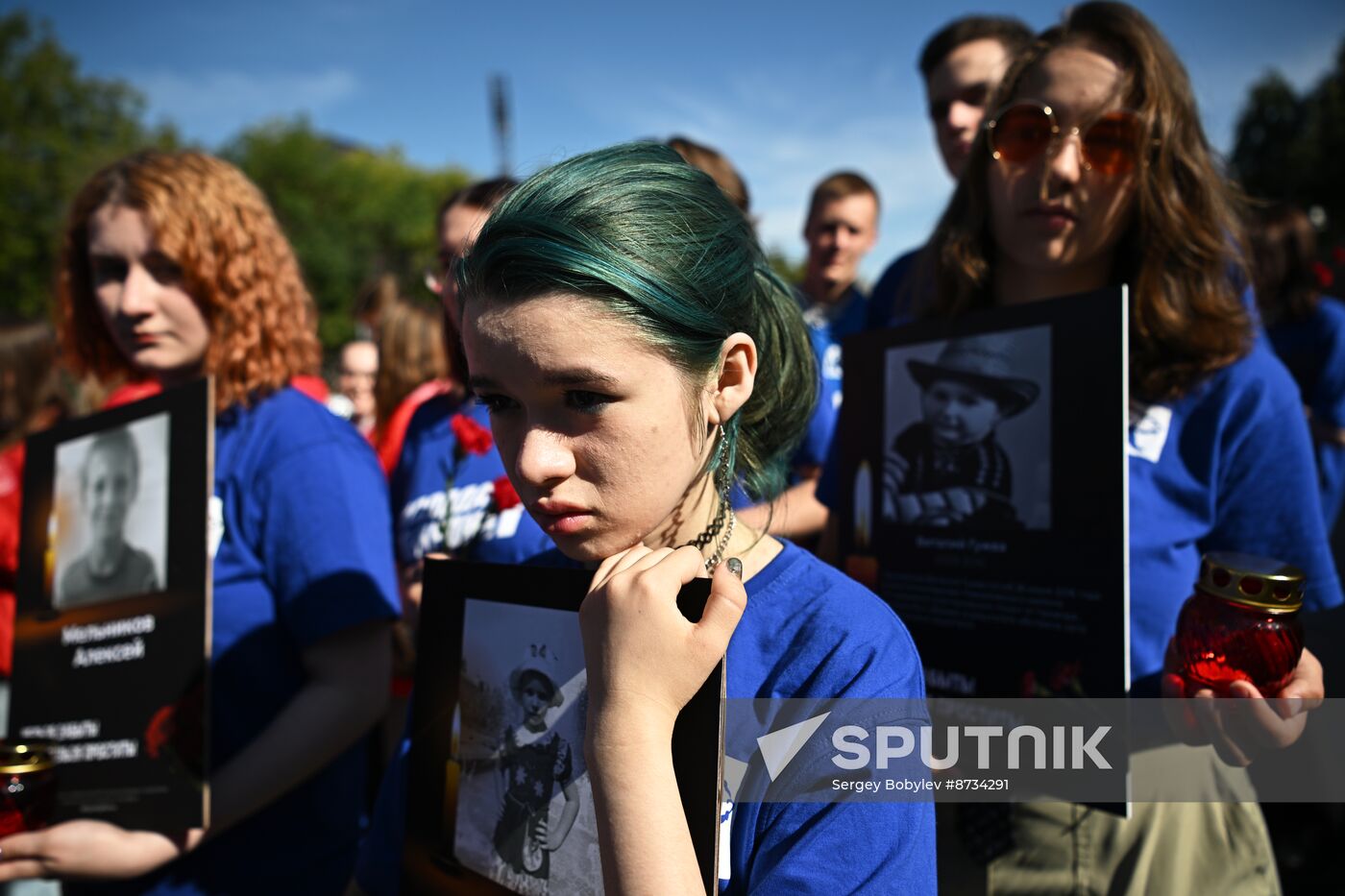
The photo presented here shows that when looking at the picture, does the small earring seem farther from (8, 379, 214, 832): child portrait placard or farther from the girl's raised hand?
(8, 379, 214, 832): child portrait placard

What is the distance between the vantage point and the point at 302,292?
8.27 ft

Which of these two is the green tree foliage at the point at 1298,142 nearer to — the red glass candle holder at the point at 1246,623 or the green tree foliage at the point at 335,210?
the red glass candle holder at the point at 1246,623

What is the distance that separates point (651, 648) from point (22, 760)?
55.5 inches

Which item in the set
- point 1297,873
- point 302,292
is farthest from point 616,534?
point 1297,873

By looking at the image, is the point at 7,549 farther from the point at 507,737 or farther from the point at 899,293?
the point at 899,293

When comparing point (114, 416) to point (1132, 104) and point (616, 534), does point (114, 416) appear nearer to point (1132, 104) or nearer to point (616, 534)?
point (616, 534)

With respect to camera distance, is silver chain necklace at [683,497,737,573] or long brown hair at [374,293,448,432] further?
long brown hair at [374,293,448,432]

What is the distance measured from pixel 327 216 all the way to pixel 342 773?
48125 mm

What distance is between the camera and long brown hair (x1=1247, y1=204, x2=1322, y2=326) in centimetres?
462

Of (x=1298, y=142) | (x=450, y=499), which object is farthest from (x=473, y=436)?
(x=1298, y=142)

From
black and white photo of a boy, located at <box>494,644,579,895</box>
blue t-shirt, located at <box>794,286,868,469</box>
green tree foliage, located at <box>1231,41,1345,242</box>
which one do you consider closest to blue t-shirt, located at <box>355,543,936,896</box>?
black and white photo of a boy, located at <box>494,644,579,895</box>

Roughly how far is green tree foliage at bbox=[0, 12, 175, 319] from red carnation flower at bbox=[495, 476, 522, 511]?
3593 centimetres

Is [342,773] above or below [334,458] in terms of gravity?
below

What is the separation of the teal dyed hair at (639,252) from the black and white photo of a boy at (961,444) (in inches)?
20.1
